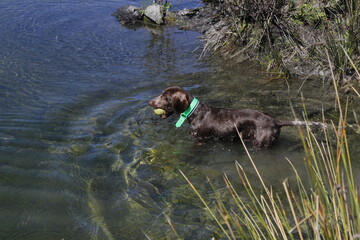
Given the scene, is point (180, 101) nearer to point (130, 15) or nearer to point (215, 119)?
point (215, 119)

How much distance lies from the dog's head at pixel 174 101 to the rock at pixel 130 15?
26.8ft

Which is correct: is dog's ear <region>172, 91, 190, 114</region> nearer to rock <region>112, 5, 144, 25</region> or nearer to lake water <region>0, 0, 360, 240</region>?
lake water <region>0, 0, 360, 240</region>

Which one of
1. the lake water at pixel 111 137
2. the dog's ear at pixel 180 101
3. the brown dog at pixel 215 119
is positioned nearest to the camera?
the lake water at pixel 111 137

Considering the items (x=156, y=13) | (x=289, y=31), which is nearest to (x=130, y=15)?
(x=156, y=13)

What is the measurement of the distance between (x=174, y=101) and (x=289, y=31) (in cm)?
387

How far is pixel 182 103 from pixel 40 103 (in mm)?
2667

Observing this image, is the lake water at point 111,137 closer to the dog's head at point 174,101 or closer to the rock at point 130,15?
the dog's head at point 174,101

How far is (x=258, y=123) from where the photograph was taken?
5621 millimetres

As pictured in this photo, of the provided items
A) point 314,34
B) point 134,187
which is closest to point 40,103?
point 134,187

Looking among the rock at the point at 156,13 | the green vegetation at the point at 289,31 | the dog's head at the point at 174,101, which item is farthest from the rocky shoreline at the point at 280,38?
the rock at the point at 156,13

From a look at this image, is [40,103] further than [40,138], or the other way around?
[40,103]

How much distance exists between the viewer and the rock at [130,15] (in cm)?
1377

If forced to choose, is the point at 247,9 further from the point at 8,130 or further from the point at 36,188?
the point at 36,188

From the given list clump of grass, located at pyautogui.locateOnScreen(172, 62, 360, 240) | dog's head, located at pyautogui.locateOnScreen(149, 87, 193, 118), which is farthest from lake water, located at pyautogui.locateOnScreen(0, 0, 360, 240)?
clump of grass, located at pyautogui.locateOnScreen(172, 62, 360, 240)
